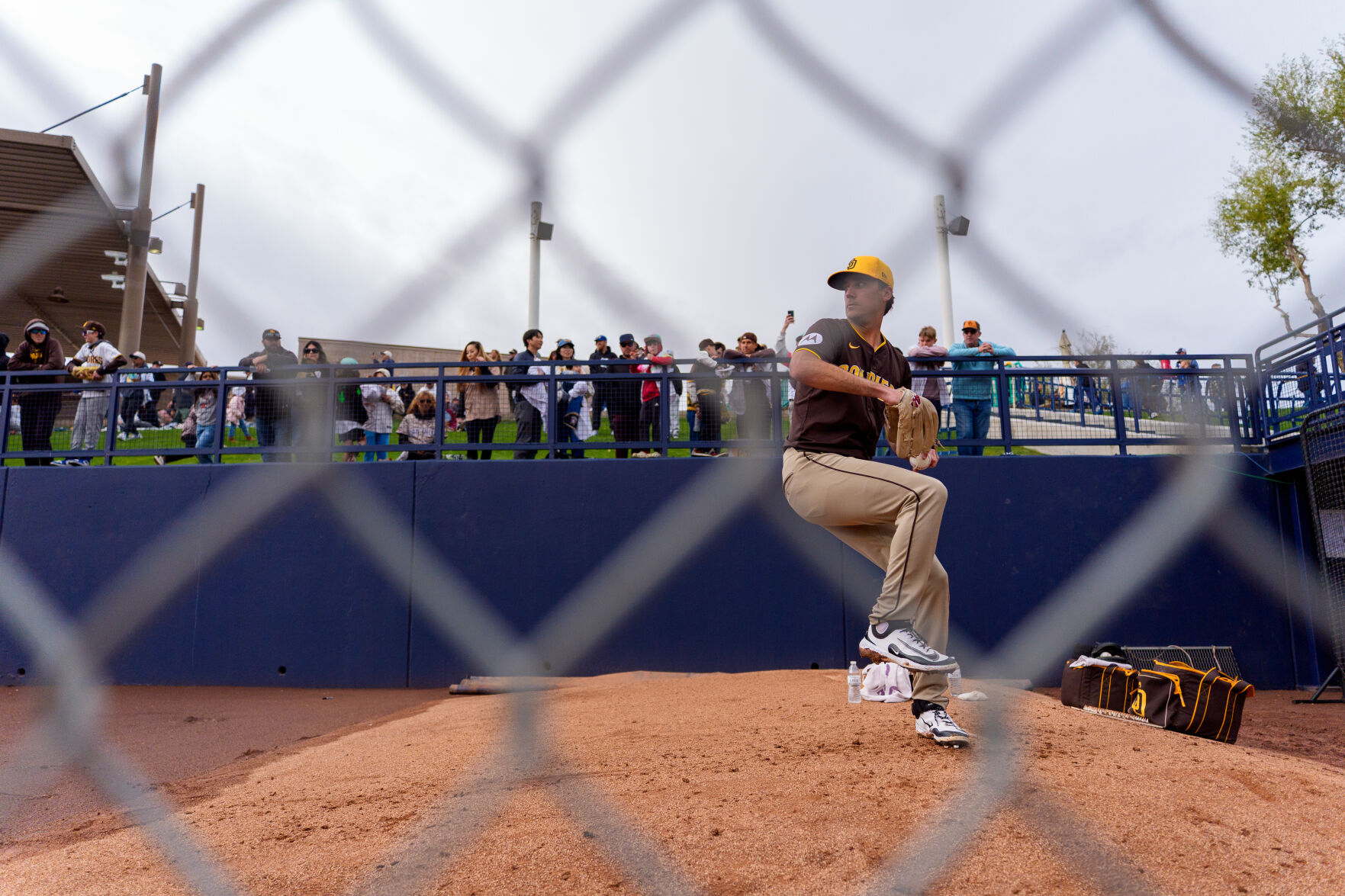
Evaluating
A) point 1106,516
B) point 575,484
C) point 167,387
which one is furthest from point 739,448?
point 167,387

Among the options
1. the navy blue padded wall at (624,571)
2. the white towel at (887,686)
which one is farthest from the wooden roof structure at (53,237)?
the white towel at (887,686)

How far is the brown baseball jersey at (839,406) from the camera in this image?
130 inches

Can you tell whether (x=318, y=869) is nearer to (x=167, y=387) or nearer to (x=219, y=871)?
(x=219, y=871)

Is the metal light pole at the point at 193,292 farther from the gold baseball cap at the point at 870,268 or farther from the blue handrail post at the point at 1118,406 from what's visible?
the blue handrail post at the point at 1118,406

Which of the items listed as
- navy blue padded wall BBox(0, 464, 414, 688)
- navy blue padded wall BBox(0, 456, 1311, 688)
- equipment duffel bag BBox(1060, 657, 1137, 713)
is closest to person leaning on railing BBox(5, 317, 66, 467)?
navy blue padded wall BBox(0, 464, 414, 688)

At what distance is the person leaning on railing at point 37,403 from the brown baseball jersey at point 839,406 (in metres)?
8.19

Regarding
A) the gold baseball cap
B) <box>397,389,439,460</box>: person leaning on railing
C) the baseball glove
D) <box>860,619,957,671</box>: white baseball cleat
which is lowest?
<box>860,619,957,671</box>: white baseball cleat

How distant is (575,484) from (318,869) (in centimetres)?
553

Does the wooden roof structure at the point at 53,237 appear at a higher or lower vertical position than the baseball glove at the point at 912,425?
higher

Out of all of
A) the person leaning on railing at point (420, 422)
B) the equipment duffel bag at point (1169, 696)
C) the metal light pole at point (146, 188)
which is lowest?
the equipment duffel bag at point (1169, 696)

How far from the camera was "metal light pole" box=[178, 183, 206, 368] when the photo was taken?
1.38m

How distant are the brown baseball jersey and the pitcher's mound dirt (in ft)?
3.90

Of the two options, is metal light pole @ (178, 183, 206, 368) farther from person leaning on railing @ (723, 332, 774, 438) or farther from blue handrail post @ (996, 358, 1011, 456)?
blue handrail post @ (996, 358, 1011, 456)

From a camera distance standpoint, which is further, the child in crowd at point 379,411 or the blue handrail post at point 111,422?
the blue handrail post at point 111,422
